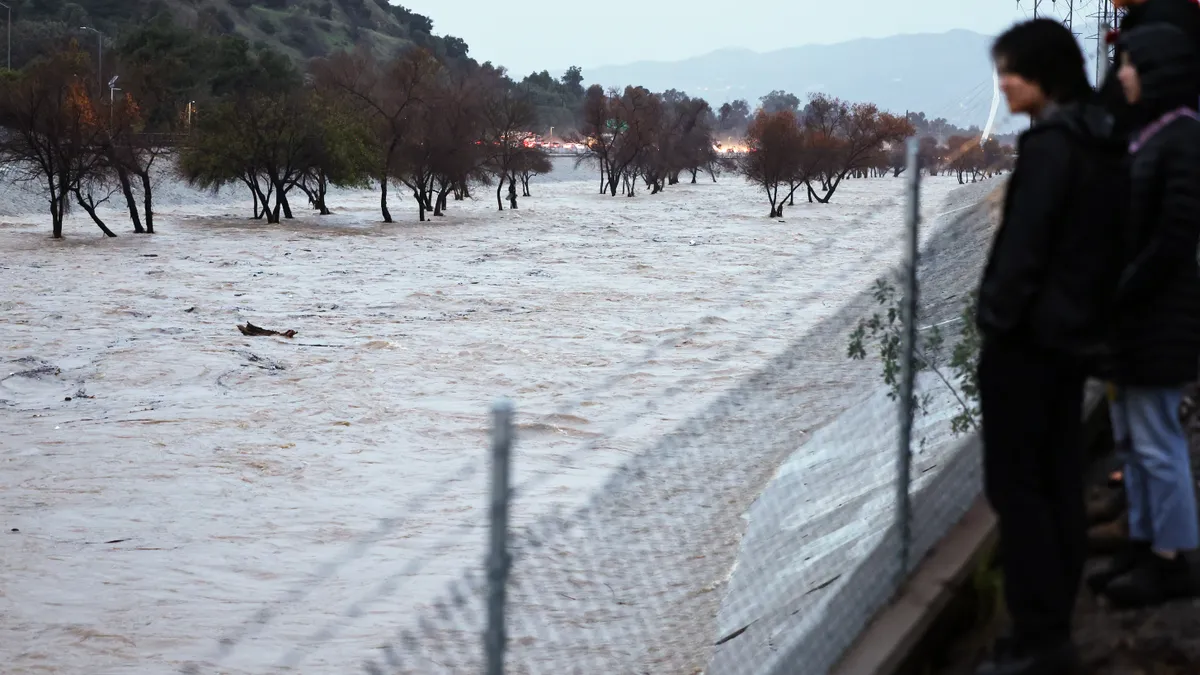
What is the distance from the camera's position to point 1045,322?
3.17 meters

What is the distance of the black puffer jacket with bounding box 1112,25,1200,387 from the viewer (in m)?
3.65

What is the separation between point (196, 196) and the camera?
58344mm

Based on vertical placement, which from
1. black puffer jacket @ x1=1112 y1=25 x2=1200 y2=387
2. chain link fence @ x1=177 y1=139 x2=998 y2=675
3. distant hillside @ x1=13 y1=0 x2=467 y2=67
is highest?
distant hillside @ x1=13 y1=0 x2=467 y2=67

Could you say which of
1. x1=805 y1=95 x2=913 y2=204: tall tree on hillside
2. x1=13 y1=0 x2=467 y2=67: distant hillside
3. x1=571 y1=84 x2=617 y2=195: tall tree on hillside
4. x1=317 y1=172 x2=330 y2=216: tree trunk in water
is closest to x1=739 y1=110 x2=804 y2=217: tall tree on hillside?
x1=805 y1=95 x2=913 y2=204: tall tree on hillside

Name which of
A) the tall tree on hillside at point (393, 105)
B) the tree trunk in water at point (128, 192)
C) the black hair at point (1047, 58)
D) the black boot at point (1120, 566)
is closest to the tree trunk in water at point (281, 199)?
the tall tree on hillside at point (393, 105)

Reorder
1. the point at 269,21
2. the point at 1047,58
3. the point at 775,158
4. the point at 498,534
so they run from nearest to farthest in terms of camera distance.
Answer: the point at 498,534 → the point at 1047,58 → the point at 775,158 → the point at 269,21


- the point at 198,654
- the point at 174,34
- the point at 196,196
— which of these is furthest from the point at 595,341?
the point at 174,34

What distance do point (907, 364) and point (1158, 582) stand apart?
3.10 feet

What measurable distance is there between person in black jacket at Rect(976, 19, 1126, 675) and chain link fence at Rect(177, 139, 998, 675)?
0.59m

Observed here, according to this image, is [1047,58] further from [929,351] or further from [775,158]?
[775,158]

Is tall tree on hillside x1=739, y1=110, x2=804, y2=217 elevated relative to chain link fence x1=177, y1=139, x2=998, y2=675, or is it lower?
elevated

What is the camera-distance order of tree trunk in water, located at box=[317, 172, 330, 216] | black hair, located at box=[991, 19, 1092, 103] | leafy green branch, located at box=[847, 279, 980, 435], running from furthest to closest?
tree trunk in water, located at box=[317, 172, 330, 216], leafy green branch, located at box=[847, 279, 980, 435], black hair, located at box=[991, 19, 1092, 103]

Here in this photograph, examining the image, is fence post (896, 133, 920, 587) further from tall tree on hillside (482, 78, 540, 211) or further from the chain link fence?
tall tree on hillside (482, 78, 540, 211)

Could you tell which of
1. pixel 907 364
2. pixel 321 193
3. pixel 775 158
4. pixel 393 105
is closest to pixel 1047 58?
pixel 907 364
